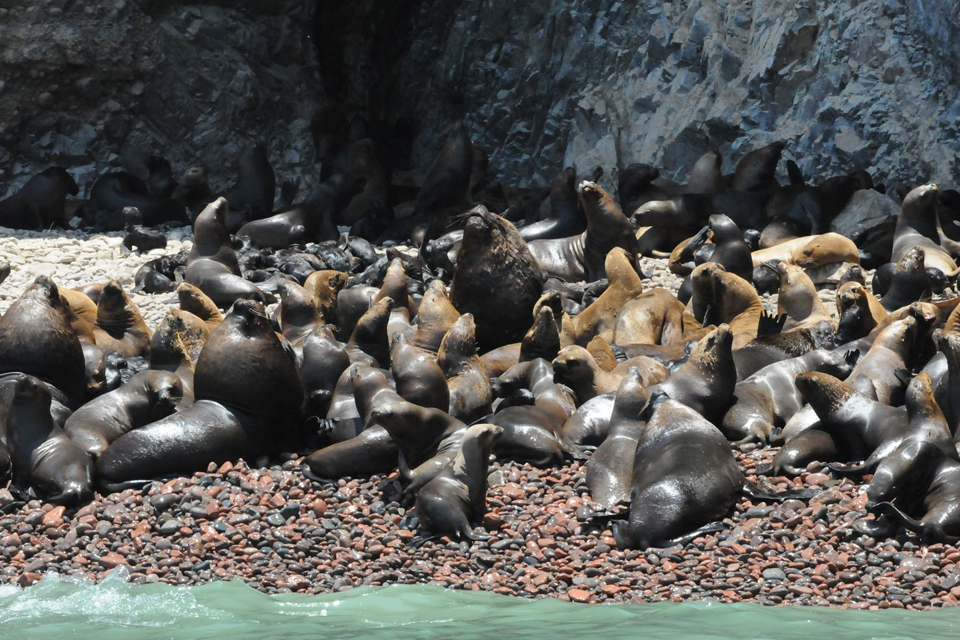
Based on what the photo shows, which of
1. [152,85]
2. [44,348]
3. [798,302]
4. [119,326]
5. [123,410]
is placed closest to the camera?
[123,410]

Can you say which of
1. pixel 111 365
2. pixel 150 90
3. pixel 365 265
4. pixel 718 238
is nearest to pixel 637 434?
pixel 111 365

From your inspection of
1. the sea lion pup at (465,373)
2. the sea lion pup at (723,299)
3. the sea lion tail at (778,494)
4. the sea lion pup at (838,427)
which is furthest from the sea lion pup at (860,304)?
Answer: the sea lion tail at (778,494)

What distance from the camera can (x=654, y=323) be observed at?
10375 mm

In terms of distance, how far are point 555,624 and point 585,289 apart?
695 centimetres

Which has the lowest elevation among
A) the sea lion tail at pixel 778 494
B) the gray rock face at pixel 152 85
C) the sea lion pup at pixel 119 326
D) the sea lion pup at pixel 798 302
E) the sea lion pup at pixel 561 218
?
the sea lion tail at pixel 778 494

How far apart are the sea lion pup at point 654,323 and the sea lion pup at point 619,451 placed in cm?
231

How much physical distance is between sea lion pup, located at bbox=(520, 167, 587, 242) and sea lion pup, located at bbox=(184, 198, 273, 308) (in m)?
3.14

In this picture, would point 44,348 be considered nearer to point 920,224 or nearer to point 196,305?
point 196,305

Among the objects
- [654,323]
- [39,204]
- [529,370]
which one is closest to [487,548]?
[529,370]

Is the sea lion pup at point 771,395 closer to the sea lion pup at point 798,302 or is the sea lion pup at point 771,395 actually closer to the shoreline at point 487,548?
the shoreline at point 487,548

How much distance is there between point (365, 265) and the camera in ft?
44.8

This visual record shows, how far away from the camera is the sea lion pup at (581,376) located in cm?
854

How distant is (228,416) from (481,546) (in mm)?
2321

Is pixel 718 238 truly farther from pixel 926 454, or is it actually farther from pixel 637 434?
pixel 926 454
